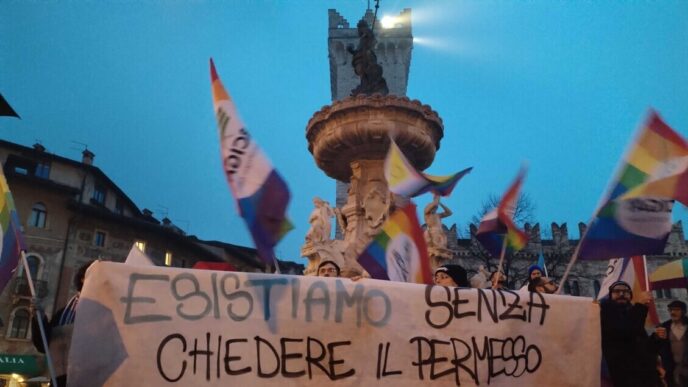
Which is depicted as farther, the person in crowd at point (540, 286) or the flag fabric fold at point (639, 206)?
the person in crowd at point (540, 286)

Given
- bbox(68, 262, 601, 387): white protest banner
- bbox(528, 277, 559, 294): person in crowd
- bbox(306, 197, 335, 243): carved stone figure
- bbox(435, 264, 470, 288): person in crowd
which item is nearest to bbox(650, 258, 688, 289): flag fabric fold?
bbox(528, 277, 559, 294): person in crowd

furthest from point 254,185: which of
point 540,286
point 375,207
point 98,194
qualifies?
point 98,194

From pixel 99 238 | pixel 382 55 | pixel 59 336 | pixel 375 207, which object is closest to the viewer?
pixel 59 336

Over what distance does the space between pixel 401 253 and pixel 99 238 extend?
28.4 meters

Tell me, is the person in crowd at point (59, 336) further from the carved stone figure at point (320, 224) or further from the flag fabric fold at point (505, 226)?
the carved stone figure at point (320, 224)

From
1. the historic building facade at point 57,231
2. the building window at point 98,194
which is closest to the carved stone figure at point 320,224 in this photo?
the historic building facade at point 57,231

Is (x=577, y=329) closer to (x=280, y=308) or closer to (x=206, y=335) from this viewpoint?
(x=280, y=308)

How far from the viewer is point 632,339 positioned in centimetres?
423

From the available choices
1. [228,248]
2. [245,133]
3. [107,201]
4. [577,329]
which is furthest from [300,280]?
[228,248]

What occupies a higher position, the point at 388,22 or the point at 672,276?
the point at 388,22

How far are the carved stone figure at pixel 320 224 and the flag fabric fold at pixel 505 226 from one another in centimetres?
431

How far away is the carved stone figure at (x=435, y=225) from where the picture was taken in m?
9.52

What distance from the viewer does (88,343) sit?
342 cm

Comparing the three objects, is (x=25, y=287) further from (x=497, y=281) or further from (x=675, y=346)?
(x=675, y=346)
